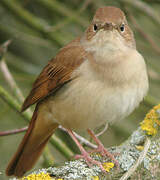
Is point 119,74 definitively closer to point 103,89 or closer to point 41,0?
point 103,89

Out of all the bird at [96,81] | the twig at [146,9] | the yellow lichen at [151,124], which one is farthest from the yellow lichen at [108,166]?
the twig at [146,9]

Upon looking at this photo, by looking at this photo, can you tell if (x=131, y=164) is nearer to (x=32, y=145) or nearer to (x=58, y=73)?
(x=58, y=73)

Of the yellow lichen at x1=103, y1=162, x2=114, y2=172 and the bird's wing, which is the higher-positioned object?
the bird's wing

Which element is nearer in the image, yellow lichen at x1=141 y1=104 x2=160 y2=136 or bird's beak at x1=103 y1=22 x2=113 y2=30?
yellow lichen at x1=141 y1=104 x2=160 y2=136

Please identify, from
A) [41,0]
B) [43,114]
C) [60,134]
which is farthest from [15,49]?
[43,114]

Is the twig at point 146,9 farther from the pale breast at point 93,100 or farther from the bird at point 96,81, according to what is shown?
the pale breast at point 93,100

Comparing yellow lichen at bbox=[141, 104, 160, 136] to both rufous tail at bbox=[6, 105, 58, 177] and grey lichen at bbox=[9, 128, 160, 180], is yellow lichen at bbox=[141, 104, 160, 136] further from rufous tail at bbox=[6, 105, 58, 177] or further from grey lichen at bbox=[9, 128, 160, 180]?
rufous tail at bbox=[6, 105, 58, 177]

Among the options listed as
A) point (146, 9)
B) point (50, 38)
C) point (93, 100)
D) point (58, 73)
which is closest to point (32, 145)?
point (58, 73)

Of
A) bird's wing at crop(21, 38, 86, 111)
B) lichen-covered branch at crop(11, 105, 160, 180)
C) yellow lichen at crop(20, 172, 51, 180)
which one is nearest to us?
yellow lichen at crop(20, 172, 51, 180)

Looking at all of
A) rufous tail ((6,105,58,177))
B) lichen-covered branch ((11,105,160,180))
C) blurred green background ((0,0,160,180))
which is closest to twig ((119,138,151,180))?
lichen-covered branch ((11,105,160,180))
